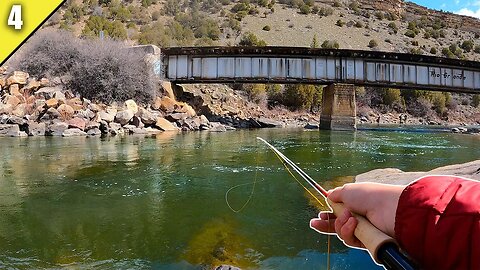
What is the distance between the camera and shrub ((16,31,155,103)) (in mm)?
27969

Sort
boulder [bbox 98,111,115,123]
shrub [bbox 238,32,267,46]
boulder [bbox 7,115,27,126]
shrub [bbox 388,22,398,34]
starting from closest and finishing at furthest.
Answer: boulder [bbox 7,115,27,126], boulder [bbox 98,111,115,123], shrub [bbox 238,32,267,46], shrub [bbox 388,22,398,34]

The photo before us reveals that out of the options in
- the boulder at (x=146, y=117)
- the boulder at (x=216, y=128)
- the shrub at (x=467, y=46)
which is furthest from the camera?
the shrub at (x=467, y=46)

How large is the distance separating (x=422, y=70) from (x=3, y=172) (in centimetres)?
3303

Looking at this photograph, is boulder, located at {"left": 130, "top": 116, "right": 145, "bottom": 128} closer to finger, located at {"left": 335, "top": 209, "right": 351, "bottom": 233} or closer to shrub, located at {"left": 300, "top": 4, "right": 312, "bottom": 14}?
finger, located at {"left": 335, "top": 209, "right": 351, "bottom": 233}

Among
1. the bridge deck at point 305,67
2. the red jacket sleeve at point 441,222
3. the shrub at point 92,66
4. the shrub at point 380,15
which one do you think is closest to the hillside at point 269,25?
the shrub at point 380,15

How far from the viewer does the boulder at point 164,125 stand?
81.3ft

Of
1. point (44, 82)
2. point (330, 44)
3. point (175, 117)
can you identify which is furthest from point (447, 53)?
point (44, 82)

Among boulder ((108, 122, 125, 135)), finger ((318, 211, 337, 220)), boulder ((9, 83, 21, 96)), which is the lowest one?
finger ((318, 211, 337, 220))

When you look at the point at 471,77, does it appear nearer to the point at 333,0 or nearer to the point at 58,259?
the point at 58,259

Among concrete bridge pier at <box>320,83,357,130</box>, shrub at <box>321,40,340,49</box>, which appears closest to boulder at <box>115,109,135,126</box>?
concrete bridge pier at <box>320,83,357,130</box>

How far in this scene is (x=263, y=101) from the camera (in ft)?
147

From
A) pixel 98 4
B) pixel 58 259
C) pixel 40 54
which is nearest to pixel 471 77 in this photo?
pixel 40 54

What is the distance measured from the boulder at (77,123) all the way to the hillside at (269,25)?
35665mm

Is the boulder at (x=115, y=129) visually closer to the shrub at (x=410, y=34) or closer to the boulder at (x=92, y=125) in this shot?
the boulder at (x=92, y=125)
